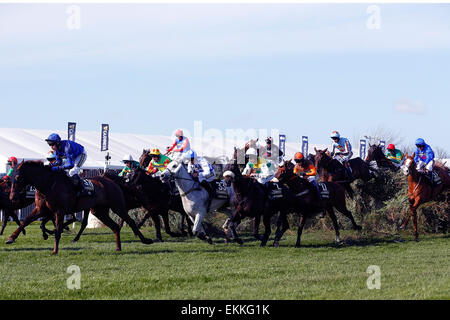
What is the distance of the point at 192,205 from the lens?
15.1 m

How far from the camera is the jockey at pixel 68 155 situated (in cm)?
1427

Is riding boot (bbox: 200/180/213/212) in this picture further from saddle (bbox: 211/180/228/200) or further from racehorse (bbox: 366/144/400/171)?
racehorse (bbox: 366/144/400/171)

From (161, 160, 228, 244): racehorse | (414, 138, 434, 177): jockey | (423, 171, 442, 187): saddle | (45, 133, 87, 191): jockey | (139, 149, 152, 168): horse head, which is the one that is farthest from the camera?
(139, 149, 152, 168): horse head

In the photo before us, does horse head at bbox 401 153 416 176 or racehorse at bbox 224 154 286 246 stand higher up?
horse head at bbox 401 153 416 176

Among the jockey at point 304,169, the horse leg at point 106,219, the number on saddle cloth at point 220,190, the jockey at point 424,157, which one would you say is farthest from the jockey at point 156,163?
the jockey at point 424,157

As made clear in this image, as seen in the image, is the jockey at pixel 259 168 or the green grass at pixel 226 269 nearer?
the green grass at pixel 226 269

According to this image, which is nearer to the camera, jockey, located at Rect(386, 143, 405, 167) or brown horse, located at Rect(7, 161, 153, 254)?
brown horse, located at Rect(7, 161, 153, 254)

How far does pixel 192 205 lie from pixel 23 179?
142 inches

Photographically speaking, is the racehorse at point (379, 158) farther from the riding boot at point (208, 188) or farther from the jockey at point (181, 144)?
the riding boot at point (208, 188)

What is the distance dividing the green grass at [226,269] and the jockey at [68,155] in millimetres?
1609

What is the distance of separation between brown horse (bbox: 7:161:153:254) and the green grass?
2.54 feet

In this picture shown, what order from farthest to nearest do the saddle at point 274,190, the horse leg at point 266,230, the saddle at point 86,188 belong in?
A: the saddle at point 274,190 → the horse leg at point 266,230 → the saddle at point 86,188

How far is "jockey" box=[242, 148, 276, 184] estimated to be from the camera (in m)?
16.2

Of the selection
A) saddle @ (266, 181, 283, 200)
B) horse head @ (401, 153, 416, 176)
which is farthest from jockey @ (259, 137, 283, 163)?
horse head @ (401, 153, 416, 176)
